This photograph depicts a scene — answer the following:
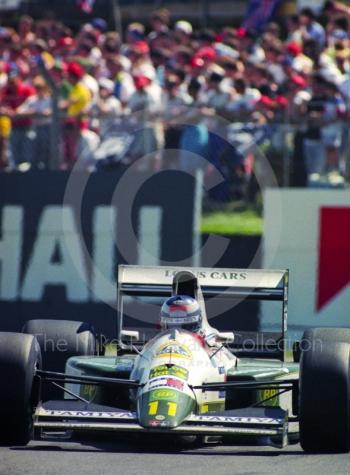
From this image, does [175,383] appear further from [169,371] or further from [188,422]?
[188,422]

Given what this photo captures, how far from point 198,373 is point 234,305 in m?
4.72

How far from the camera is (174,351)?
25.2 ft

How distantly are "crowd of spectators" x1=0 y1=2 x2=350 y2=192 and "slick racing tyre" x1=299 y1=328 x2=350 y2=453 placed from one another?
547 centimetres

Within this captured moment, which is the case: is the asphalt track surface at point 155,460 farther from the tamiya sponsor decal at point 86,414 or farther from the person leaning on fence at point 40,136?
the person leaning on fence at point 40,136

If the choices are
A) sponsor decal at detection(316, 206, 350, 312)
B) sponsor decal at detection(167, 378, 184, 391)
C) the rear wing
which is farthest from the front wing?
sponsor decal at detection(316, 206, 350, 312)

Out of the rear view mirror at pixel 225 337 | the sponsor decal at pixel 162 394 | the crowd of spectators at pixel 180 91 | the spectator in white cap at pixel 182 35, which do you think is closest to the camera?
the sponsor decal at pixel 162 394

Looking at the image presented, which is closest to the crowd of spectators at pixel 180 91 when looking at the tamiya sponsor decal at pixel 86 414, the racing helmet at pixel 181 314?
the racing helmet at pixel 181 314

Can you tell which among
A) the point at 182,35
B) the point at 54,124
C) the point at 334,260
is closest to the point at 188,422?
the point at 334,260

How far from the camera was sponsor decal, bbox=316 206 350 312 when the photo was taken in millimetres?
12297

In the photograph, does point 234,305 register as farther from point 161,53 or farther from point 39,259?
point 161,53

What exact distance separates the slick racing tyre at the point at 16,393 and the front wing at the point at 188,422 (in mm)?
105

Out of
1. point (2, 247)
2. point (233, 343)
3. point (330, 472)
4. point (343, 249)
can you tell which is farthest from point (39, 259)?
point (330, 472)

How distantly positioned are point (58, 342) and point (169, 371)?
1.71m

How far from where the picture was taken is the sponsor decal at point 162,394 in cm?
711
